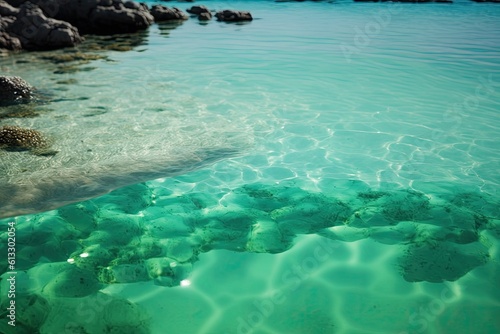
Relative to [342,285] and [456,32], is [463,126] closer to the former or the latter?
[342,285]

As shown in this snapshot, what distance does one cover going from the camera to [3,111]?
8.44 metres

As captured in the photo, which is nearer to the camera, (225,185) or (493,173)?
(225,185)

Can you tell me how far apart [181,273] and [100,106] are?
6415 millimetres

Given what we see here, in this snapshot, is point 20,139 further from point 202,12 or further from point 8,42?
point 202,12

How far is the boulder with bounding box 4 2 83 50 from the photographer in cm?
1606

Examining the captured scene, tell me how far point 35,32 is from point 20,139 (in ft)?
39.8

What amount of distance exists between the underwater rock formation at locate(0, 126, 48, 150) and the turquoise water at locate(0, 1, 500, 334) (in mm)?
326

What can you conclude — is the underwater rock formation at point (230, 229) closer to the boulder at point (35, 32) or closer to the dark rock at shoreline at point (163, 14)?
the boulder at point (35, 32)

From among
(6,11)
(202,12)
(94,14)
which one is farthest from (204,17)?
(6,11)

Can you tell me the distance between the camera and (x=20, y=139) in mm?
6633

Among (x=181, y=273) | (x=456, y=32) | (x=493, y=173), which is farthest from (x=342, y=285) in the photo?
(x=456, y=32)

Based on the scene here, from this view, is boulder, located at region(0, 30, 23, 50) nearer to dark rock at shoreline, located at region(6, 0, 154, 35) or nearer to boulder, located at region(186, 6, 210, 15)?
dark rock at shoreline, located at region(6, 0, 154, 35)

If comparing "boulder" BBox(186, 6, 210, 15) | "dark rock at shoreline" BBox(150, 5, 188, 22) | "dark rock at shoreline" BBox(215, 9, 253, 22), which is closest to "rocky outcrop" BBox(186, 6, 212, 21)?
"boulder" BBox(186, 6, 210, 15)

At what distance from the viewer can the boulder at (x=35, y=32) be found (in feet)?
52.7
